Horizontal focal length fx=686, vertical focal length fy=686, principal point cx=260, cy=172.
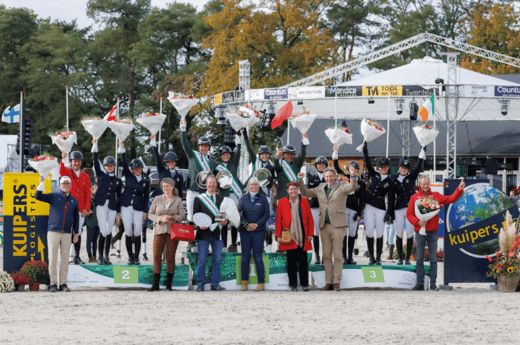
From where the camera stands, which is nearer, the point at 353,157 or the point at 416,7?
the point at 353,157

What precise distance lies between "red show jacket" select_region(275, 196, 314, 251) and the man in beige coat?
26cm

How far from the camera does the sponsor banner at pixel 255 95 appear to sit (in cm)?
2025

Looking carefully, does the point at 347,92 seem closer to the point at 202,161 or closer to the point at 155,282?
the point at 202,161

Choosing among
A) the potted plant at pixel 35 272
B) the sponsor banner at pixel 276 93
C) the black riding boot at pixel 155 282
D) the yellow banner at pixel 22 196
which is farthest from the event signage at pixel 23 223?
the sponsor banner at pixel 276 93

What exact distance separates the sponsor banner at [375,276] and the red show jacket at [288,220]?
67 cm

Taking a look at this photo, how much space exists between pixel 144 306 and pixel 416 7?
33.6m

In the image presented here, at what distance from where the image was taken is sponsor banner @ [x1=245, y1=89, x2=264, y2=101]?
66.4 ft

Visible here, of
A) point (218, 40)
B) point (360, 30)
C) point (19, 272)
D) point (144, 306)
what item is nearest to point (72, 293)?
point (19, 272)

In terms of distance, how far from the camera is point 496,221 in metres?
Answer: 9.66

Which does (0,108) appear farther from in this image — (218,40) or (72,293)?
(72,293)

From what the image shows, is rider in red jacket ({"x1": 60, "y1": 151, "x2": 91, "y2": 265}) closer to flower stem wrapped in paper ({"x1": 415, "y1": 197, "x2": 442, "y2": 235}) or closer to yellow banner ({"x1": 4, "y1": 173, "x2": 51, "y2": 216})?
yellow banner ({"x1": 4, "y1": 173, "x2": 51, "y2": 216})

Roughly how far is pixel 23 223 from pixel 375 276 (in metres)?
4.93

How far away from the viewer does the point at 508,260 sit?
368 inches

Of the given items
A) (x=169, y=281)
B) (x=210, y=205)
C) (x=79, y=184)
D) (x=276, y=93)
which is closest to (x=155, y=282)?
(x=169, y=281)
